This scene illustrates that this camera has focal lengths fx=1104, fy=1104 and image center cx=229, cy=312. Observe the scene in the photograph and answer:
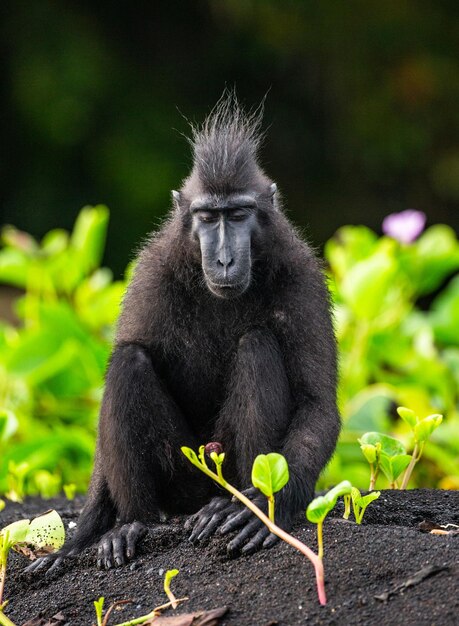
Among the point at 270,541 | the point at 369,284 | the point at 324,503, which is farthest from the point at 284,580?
the point at 369,284

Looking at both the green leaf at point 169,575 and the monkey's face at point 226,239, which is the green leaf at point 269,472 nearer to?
the green leaf at point 169,575

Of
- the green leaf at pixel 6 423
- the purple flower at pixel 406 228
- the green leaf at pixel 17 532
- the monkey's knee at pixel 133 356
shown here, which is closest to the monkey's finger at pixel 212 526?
the green leaf at pixel 17 532

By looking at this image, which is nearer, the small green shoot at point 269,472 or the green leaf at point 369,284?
the small green shoot at point 269,472

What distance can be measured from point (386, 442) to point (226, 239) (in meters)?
1.13

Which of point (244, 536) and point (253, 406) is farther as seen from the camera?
point (253, 406)

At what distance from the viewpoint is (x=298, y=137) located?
13797 millimetres

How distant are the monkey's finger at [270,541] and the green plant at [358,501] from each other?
0.33 m

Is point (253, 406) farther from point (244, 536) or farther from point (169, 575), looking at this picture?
point (169, 575)

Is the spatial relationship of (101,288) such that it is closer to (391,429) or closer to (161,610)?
(391,429)

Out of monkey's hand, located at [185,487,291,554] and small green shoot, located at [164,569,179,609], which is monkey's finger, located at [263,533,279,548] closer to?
monkey's hand, located at [185,487,291,554]

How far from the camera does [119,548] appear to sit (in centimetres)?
441

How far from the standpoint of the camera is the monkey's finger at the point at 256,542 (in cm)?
406

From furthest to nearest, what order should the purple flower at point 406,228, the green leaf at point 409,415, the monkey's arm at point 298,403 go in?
the purple flower at point 406,228 < the green leaf at point 409,415 < the monkey's arm at point 298,403

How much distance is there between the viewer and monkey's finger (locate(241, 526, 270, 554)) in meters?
4.06
